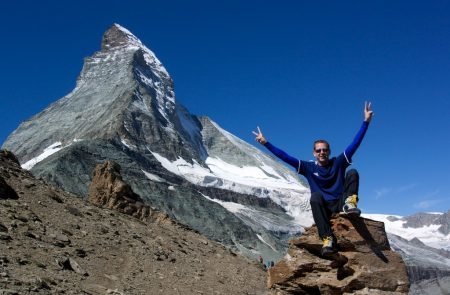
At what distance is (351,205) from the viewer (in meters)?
8.55

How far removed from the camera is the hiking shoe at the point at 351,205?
28.0ft

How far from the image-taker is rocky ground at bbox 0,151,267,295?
496 inches

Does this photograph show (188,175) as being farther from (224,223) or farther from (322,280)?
(322,280)

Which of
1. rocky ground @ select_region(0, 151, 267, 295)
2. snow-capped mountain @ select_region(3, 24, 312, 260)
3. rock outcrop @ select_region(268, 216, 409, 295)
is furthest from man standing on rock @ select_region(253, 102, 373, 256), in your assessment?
snow-capped mountain @ select_region(3, 24, 312, 260)

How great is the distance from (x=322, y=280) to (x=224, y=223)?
84886 millimetres

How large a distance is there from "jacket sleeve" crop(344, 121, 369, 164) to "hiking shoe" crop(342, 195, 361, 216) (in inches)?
29.9

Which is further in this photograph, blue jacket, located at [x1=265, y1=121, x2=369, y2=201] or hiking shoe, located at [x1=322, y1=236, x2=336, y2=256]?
blue jacket, located at [x1=265, y1=121, x2=369, y2=201]

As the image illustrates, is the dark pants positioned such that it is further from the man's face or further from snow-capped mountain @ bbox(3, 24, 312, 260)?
snow-capped mountain @ bbox(3, 24, 312, 260)

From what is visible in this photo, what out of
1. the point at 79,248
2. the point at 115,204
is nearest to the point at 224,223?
the point at 115,204

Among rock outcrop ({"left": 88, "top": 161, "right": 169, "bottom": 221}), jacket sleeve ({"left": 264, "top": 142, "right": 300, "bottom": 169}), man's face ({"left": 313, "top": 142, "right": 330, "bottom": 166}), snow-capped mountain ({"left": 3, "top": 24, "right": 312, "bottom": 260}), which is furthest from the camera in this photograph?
snow-capped mountain ({"left": 3, "top": 24, "right": 312, "bottom": 260})

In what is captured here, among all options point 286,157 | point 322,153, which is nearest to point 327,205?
point 322,153

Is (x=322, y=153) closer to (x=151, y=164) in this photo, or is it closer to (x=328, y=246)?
(x=328, y=246)

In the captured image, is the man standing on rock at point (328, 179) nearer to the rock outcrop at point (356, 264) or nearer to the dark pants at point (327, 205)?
the dark pants at point (327, 205)

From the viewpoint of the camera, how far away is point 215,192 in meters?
160
